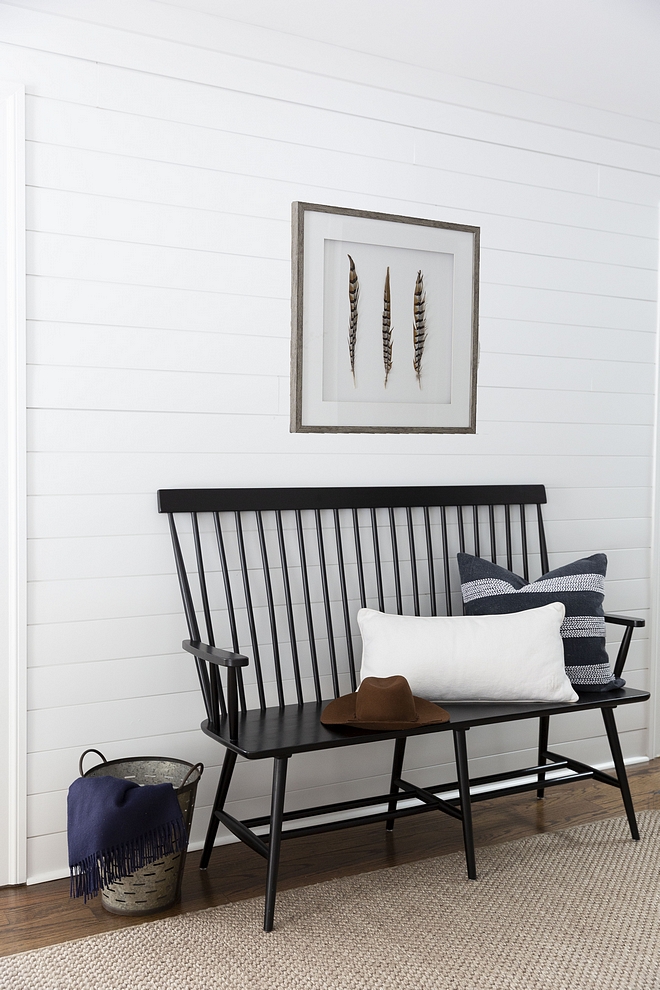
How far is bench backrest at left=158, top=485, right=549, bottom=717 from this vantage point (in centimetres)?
267

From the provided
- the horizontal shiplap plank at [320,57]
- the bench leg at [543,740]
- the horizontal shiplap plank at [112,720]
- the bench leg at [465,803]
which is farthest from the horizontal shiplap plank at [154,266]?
the bench leg at [543,740]

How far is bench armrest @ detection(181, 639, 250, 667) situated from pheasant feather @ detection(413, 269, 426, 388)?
119cm

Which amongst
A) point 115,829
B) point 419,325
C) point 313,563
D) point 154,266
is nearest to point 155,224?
point 154,266

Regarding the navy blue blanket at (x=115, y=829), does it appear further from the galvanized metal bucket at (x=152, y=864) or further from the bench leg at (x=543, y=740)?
the bench leg at (x=543, y=740)

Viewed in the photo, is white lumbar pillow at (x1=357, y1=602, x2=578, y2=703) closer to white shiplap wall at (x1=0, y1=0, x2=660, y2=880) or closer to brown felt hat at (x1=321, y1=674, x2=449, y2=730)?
brown felt hat at (x1=321, y1=674, x2=449, y2=730)

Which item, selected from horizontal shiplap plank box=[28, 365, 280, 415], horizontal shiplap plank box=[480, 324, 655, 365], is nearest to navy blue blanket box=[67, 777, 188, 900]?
horizontal shiplap plank box=[28, 365, 280, 415]

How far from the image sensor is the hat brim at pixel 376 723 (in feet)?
7.76

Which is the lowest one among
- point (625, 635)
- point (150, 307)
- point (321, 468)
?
point (625, 635)

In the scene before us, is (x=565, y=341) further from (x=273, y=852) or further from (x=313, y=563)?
(x=273, y=852)

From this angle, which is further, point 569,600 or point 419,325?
point 419,325

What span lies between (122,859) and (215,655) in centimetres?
54

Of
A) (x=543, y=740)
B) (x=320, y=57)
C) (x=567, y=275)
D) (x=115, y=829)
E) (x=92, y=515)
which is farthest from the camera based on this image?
(x=567, y=275)

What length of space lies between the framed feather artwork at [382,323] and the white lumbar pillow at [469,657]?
703 mm

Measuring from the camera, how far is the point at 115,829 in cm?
215
